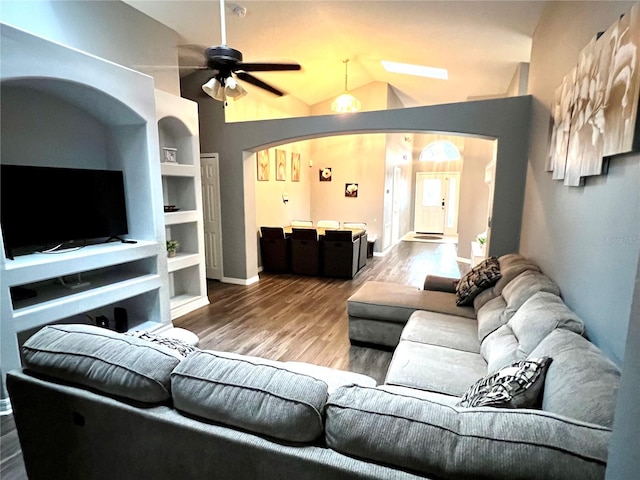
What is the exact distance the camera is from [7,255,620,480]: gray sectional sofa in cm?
89

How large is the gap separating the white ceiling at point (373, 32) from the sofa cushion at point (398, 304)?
→ 278 cm

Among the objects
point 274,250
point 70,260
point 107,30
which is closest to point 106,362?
point 70,260

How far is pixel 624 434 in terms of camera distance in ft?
2.24

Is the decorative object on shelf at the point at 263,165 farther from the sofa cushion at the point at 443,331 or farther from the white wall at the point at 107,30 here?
the sofa cushion at the point at 443,331

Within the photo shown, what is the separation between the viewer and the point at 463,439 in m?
0.91

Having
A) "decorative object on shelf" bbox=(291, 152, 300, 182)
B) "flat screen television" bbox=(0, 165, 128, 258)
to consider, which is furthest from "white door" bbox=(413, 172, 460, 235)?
"flat screen television" bbox=(0, 165, 128, 258)

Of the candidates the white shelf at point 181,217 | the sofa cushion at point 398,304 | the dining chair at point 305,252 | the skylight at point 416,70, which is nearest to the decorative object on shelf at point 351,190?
the dining chair at point 305,252

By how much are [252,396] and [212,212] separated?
480 centimetres

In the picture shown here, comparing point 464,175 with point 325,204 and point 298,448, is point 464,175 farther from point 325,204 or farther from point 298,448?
point 298,448

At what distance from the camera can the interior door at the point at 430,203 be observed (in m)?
11.1

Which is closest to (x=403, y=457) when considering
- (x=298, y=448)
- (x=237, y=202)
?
(x=298, y=448)

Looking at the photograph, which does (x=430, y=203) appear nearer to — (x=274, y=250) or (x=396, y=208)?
(x=396, y=208)

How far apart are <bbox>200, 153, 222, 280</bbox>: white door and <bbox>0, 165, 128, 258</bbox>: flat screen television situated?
83.1 inches

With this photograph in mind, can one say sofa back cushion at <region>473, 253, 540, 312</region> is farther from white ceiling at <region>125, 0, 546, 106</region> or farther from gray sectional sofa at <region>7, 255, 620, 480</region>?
white ceiling at <region>125, 0, 546, 106</region>
